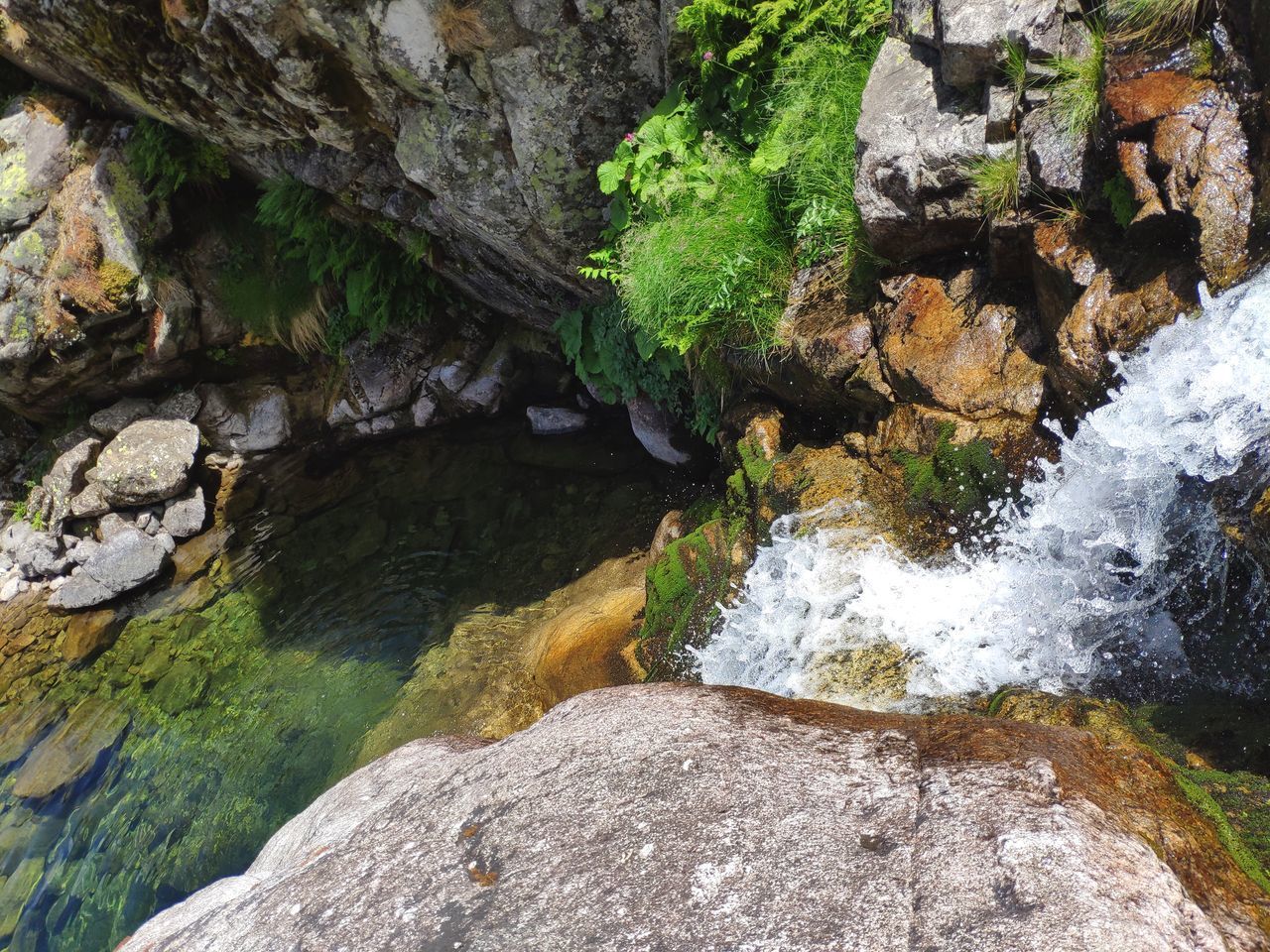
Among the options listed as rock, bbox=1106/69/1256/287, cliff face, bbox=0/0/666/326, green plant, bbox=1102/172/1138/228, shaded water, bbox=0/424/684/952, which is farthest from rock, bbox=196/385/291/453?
rock, bbox=1106/69/1256/287

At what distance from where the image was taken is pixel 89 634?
10.0 metres

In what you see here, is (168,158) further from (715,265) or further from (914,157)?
(914,157)

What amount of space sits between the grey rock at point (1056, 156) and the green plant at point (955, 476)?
1418mm

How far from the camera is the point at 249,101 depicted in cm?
804

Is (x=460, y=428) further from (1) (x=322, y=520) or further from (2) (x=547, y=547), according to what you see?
(2) (x=547, y=547)

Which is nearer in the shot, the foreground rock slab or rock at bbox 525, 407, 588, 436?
the foreground rock slab

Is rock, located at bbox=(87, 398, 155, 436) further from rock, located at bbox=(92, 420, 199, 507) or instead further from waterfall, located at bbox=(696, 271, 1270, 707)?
waterfall, located at bbox=(696, 271, 1270, 707)

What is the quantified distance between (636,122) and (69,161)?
327 inches

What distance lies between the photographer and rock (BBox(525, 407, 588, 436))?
1070 centimetres

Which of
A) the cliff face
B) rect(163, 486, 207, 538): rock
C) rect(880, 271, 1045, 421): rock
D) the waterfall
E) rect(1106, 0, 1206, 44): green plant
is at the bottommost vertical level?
rect(163, 486, 207, 538): rock

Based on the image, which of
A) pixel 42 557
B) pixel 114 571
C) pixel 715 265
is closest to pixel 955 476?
pixel 715 265

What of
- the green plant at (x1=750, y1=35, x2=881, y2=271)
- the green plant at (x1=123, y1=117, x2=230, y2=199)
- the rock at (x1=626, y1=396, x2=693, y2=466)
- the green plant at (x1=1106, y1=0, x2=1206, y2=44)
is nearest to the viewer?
the green plant at (x1=1106, y1=0, x2=1206, y2=44)

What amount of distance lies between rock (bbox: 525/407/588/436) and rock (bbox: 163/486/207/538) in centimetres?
441

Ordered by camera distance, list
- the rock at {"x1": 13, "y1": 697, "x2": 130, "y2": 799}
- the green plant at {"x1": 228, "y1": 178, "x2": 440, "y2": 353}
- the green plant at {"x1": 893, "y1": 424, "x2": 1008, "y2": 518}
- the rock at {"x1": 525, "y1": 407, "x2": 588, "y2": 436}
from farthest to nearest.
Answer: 1. the rock at {"x1": 525, "y1": 407, "x2": 588, "y2": 436}
2. the green plant at {"x1": 228, "y1": 178, "x2": 440, "y2": 353}
3. the rock at {"x1": 13, "y1": 697, "x2": 130, "y2": 799}
4. the green plant at {"x1": 893, "y1": 424, "x2": 1008, "y2": 518}
